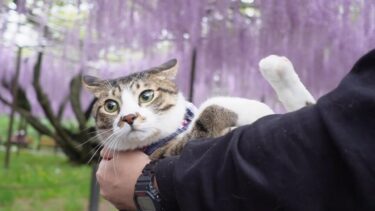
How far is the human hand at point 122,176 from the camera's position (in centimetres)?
118

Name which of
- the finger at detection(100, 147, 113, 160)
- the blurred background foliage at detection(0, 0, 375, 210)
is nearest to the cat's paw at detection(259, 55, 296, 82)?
the finger at detection(100, 147, 113, 160)

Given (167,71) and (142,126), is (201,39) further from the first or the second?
(142,126)

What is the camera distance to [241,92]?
564 centimetres

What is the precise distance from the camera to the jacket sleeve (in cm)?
75

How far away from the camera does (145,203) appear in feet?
3.44

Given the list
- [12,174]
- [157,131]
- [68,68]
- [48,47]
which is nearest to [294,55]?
[157,131]

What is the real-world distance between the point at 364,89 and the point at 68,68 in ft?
26.7

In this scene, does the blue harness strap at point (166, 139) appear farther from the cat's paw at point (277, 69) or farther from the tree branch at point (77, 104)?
the tree branch at point (77, 104)

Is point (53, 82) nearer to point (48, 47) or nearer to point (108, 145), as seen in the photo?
point (48, 47)

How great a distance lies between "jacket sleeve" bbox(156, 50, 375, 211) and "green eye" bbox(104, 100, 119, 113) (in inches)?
21.1

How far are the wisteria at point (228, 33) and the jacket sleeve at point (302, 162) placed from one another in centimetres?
216

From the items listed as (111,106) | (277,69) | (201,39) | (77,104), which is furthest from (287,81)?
(77,104)

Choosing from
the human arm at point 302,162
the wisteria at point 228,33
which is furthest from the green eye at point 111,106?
the wisteria at point 228,33

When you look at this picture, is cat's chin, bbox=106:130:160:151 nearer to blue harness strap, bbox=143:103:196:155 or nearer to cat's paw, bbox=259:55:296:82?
blue harness strap, bbox=143:103:196:155
